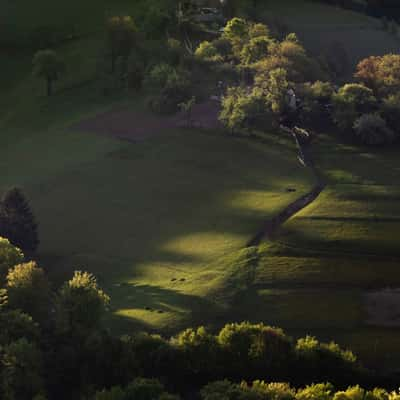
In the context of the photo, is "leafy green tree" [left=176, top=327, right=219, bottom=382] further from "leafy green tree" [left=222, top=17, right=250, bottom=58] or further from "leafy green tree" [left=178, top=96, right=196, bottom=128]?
"leafy green tree" [left=222, top=17, right=250, bottom=58]

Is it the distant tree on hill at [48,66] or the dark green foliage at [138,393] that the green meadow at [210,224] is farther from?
the distant tree on hill at [48,66]

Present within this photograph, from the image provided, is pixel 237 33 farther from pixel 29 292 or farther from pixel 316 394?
pixel 316 394

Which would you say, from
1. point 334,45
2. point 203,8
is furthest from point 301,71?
point 203,8

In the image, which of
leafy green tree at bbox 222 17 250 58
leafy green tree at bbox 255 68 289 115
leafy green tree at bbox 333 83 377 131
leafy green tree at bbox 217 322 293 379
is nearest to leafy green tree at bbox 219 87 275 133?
leafy green tree at bbox 255 68 289 115

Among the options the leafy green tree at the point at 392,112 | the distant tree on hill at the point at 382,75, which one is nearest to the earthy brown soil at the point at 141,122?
the distant tree on hill at the point at 382,75

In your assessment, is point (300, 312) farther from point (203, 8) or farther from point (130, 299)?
point (203, 8)

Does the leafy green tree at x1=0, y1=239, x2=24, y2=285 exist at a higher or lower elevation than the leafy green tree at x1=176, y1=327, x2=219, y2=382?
higher
